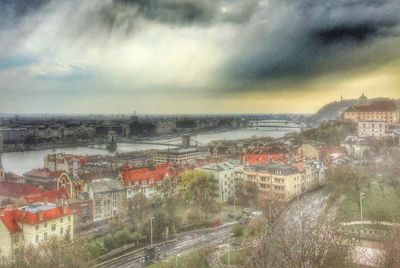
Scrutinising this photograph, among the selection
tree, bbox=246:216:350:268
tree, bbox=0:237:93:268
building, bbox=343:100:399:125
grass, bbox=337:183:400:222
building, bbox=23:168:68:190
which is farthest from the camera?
building, bbox=343:100:399:125

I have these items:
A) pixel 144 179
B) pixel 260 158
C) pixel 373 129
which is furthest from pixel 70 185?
pixel 373 129

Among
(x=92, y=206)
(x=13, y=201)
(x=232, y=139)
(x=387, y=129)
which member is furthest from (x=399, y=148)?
(x=13, y=201)

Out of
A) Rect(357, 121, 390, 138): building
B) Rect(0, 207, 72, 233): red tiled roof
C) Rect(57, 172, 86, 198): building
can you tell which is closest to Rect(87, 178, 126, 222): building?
Rect(57, 172, 86, 198): building

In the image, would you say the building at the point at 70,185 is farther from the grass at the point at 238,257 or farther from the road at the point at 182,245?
the grass at the point at 238,257

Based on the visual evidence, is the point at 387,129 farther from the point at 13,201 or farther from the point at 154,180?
the point at 13,201

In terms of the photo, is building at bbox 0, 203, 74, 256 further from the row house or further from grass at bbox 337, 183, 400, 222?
grass at bbox 337, 183, 400, 222

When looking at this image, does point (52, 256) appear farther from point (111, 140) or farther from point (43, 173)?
point (111, 140)
